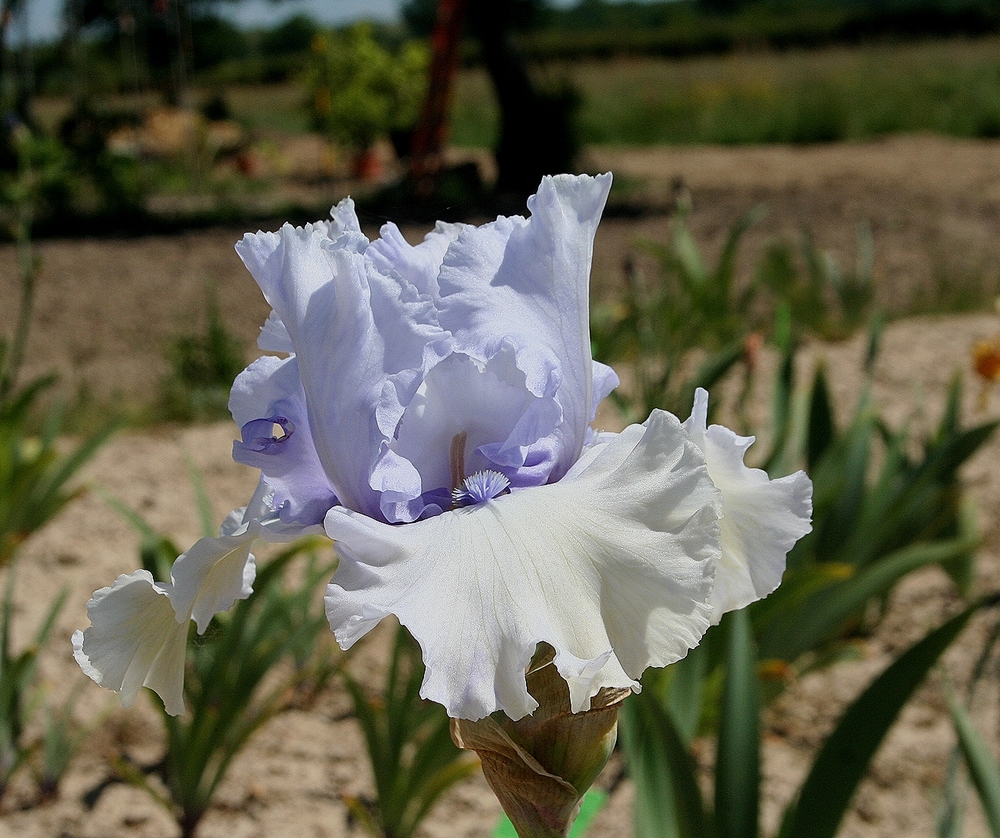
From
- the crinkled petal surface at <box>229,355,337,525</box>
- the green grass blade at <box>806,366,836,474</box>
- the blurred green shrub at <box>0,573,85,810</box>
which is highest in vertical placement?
the crinkled petal surface at <box>229,355,337,525</box>

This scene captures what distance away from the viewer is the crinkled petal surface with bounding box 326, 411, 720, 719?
0.50 meters

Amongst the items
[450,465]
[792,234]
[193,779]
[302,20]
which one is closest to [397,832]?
[193,779]

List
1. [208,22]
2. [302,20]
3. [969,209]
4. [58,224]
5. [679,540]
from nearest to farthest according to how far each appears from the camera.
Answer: [679,540]
[969,209]
[58,224]
[208,22]
[302,20]

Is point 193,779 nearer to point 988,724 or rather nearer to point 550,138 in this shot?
point 988,724

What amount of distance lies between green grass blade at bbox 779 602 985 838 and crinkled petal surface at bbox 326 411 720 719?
1.94 feet

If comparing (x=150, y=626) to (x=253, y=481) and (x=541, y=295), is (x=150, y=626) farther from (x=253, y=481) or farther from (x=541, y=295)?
(x=253, y=481)

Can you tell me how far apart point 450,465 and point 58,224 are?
285 inches

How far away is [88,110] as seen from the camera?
24.1 feet

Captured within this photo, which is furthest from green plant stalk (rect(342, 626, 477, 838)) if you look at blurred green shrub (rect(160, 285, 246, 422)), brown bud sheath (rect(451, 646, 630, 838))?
blurred green shrub (rect(160, 285, 246, 422))

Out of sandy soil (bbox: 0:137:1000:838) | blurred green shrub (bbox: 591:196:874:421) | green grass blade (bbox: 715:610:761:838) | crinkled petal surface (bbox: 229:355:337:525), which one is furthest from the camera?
blurred green shrub (bbox: 591:196:874:421)

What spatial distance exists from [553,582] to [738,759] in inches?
23.4

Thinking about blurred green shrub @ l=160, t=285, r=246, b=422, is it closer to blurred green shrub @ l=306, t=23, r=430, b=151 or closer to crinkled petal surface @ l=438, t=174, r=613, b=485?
crinkled petal surface @ l=438, t=174, r=613, b=485

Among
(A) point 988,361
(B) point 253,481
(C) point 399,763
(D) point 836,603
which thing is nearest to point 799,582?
(D) point 836,603

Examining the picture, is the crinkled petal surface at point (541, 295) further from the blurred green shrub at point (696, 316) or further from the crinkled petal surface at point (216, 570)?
the blurred green shrub at point (696, 316)
